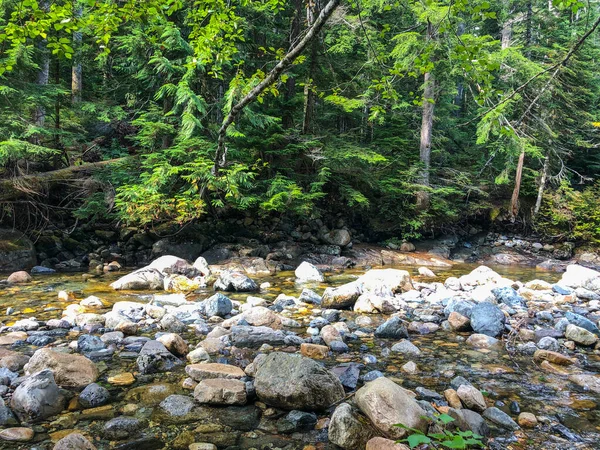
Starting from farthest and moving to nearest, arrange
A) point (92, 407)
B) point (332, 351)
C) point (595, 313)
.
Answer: point (595, 313) → point (332, 351) → point (92, 407)

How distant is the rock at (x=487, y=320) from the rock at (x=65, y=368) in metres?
4.73

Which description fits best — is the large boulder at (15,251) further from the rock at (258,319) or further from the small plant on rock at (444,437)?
the small plant on rock at (444,437)

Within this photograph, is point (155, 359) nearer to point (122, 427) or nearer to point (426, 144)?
point (122, 427)

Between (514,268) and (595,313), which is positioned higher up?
(595,313)

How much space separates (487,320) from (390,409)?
10.8 feet

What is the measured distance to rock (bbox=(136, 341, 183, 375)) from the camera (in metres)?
3.71

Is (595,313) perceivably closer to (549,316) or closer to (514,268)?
(549,316)

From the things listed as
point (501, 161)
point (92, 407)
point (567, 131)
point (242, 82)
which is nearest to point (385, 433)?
point (92, 407)

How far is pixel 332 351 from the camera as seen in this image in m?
4.43

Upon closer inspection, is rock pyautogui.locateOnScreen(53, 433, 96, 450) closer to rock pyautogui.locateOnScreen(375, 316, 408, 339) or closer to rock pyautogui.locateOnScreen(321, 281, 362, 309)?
rock pyautogui.locateOnScreen(375, 316, 408, 339)

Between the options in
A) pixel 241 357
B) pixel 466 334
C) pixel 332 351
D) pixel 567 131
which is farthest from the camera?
pixel 567 131

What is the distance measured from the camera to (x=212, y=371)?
3520 millimetres

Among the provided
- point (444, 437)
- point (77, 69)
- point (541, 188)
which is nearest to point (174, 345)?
point (444, 437)

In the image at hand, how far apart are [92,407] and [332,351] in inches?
97.9
